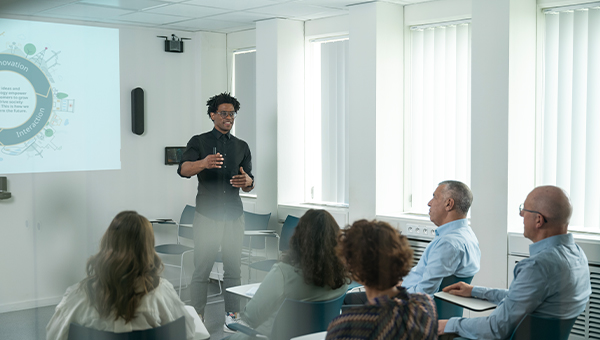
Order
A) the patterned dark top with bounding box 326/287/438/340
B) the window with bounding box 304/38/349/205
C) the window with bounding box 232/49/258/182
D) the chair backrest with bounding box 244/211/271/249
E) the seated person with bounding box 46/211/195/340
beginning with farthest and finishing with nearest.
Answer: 1. the window with bounding box 304/38/349/205
2. the chair backrest with bounding box 244/211/271/249
3. the window with bounding box 232/49/258/182
4. the seated person with bounding box 46/211/195/340
5. the patterned dark top with bounding box 326/287/438/340

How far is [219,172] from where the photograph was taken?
2424mm

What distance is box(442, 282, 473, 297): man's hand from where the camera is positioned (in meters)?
2.53

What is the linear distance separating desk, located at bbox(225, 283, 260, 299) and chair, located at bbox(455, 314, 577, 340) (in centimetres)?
116

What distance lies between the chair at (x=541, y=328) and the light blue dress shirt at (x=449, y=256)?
20.8 inches

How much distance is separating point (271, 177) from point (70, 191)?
98 cm

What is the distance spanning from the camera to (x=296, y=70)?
10.0 ft

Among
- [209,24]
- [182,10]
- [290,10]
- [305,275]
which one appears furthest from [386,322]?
[290,10]

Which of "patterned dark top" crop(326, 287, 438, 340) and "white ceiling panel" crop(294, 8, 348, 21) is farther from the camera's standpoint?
"white ceiling panel" crop(294, 8, 348, 21)

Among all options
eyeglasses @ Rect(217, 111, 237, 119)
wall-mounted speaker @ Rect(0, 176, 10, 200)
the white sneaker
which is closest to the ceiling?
eyeglasses @ Rect(217, 111, 237, 119)

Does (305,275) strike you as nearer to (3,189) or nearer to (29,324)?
(29,324)

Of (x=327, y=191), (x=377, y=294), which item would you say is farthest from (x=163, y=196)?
(x=327, y=191)

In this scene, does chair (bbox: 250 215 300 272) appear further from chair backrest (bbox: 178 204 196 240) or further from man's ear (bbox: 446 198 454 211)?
man's ear (bbox: 446 198 454 211)

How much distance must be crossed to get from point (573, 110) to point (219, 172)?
7.98ft

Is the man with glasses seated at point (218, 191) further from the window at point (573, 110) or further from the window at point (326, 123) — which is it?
the window at point (573, 110)
